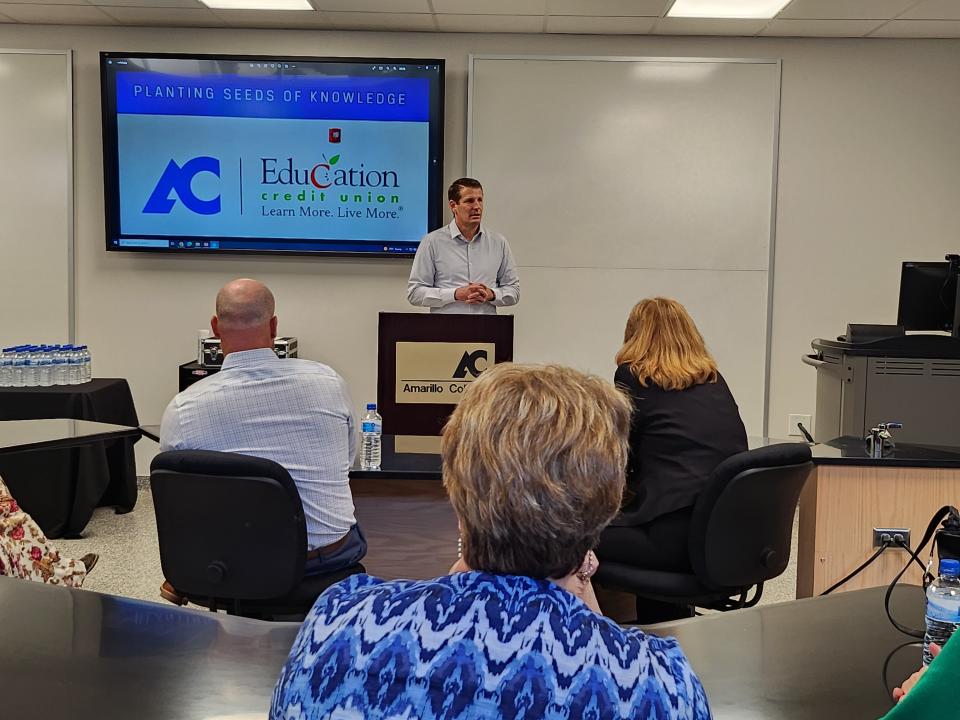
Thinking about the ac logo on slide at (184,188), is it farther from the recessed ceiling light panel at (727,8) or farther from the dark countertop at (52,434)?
the recessed ceiling light panel at (727,8)

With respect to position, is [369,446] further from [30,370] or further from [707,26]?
[707,26]

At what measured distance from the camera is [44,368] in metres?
5.07

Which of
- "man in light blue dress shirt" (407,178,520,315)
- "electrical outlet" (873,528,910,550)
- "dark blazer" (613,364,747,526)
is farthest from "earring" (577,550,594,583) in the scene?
"man in light blue dress shirt" (407,178,520,315)

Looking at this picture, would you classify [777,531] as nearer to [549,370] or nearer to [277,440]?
[277,440]

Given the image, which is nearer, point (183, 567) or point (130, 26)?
point (183, 567)

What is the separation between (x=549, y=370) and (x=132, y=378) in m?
5.44

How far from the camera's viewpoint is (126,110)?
5707mm

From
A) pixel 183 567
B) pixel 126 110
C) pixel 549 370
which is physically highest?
pixel 126 110

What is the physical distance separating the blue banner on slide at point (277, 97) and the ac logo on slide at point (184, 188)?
1.00 feet

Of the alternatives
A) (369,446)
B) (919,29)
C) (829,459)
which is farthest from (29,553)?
(919,29)

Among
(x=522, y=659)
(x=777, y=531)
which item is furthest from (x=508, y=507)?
(x=777, y=531)

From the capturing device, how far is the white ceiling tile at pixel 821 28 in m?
5.44

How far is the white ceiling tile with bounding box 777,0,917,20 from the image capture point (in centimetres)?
507

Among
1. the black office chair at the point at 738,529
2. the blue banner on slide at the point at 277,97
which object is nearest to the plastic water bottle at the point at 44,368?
the blue banner on slide at the point at 277,97
